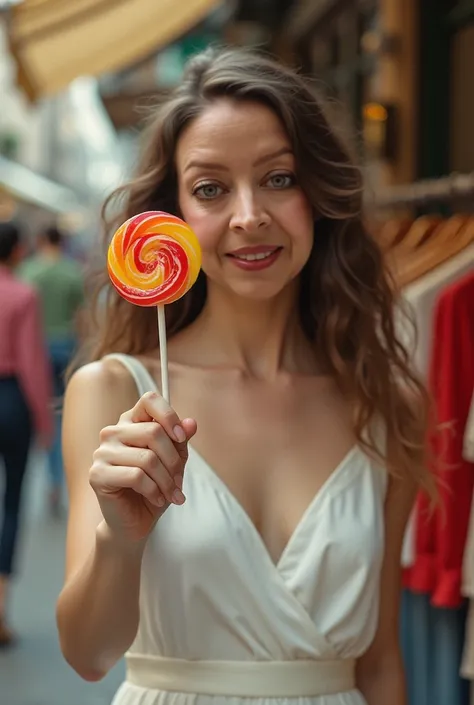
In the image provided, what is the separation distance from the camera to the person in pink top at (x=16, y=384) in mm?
7152

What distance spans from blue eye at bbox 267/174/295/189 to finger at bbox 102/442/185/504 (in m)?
0.69

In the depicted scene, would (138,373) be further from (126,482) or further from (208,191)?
(126,482)

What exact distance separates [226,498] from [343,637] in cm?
35

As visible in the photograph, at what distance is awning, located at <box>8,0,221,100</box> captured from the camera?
6.84 m

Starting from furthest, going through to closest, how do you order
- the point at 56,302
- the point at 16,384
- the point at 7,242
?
the point at 56,302 < the point at 7,242 < the point at 16,384

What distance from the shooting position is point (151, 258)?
2.17 metres

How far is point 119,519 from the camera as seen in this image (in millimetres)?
2018

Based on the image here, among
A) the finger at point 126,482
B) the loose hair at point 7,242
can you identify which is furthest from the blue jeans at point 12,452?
the finger at point 126,482

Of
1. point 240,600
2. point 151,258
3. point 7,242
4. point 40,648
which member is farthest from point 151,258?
point 7,242

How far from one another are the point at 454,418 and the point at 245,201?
55.6 inches

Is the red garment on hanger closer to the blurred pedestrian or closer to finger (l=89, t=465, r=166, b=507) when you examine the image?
finger (l=89, t=465, r=166, b=507)

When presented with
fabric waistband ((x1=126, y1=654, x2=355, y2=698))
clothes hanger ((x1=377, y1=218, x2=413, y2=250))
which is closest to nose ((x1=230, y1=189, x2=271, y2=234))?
fabric waistband ((x1=126, y1=654, x2=355, y2=698))

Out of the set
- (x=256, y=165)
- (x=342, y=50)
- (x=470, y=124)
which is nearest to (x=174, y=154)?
(x=256, y=165)

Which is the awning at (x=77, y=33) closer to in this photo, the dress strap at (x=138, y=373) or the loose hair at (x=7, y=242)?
the loose hair at (x=7, y=242)
